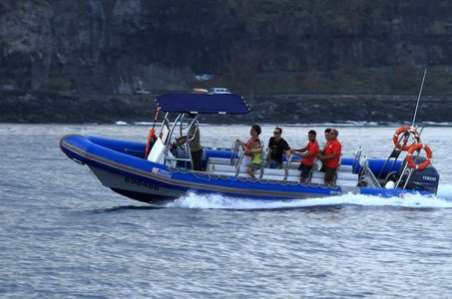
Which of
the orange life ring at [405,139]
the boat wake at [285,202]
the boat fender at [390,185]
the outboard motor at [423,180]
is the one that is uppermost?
the orange life ring at [405,139]

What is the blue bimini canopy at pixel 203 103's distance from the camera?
30109 millimetres

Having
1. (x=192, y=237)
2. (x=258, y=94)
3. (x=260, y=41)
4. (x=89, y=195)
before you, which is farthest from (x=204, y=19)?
(x=192, y=237)

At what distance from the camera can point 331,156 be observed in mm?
30344

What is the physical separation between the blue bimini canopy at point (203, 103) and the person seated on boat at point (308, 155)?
1.47m

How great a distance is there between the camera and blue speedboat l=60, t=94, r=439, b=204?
97.2 ft

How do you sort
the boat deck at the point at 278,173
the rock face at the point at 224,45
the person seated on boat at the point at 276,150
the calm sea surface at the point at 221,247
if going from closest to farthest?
the calm sea surface at the point at 221,247
the boat deck at the point at 278,173
the person seated on boat at the point at 276,150
the rock face at the point at 224,45

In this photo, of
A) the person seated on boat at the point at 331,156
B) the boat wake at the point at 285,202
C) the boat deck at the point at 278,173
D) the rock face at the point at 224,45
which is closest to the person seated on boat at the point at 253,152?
the boat deck at the point at 278,173

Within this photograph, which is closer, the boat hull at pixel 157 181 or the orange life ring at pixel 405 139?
the boat hull at pixel 157 181

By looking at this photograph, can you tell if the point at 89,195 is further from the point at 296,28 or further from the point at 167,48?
the point at 296,28

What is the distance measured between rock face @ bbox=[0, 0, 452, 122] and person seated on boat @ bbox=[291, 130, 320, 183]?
260 feet

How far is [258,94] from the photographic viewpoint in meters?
118

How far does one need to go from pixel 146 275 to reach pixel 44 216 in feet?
25.0

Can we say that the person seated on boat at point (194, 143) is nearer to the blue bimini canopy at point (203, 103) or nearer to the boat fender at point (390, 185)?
the blue bimini canopy at point (203, 103)

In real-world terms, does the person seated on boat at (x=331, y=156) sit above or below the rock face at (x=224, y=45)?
below
